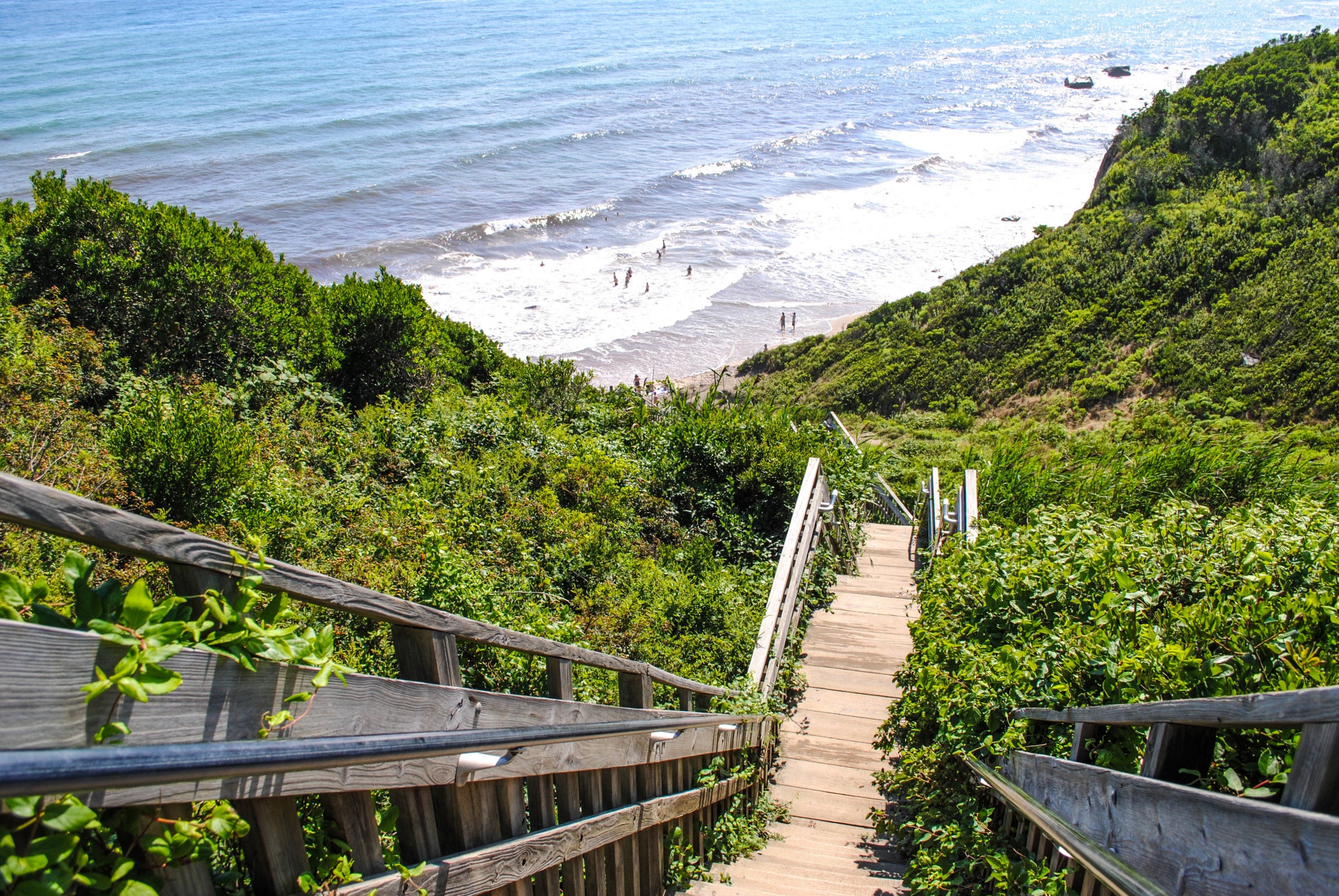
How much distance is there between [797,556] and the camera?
6.99m

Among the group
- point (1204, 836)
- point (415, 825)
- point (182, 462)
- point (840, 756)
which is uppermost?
point (182, 462)

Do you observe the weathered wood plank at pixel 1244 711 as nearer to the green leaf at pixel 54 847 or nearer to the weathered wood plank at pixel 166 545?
the weathered wood plank at pixel 166 545

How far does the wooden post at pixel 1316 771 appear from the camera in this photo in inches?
48.9

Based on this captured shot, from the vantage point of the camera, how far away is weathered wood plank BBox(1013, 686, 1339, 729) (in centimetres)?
128

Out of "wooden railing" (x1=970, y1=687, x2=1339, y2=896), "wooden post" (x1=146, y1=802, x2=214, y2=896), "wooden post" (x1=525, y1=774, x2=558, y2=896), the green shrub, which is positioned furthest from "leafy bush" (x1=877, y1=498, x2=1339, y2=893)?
the green shrub

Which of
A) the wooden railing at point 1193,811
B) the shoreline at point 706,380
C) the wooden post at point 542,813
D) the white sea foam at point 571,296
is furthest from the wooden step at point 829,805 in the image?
the white sea foam at point 571,296

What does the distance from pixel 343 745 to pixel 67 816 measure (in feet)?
1.18

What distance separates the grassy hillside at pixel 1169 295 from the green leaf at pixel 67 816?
2215 centimetres

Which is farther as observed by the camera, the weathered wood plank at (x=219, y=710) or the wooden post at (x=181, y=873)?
the wooden post at (x=181, y=873)

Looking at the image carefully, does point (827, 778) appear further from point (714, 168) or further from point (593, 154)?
point (593, 154)

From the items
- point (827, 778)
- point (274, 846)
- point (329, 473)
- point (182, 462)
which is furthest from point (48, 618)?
point (329, 473)

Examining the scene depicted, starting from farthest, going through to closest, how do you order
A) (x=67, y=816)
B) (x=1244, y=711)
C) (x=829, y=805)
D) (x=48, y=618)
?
(x=829, y=805)
(x=1244, y=711)
(x=48, y=618)
(x=67, y=816)

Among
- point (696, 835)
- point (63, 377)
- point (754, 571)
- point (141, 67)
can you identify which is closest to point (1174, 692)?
point (696, 835)

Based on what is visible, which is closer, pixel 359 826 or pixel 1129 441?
pixel 359 826
